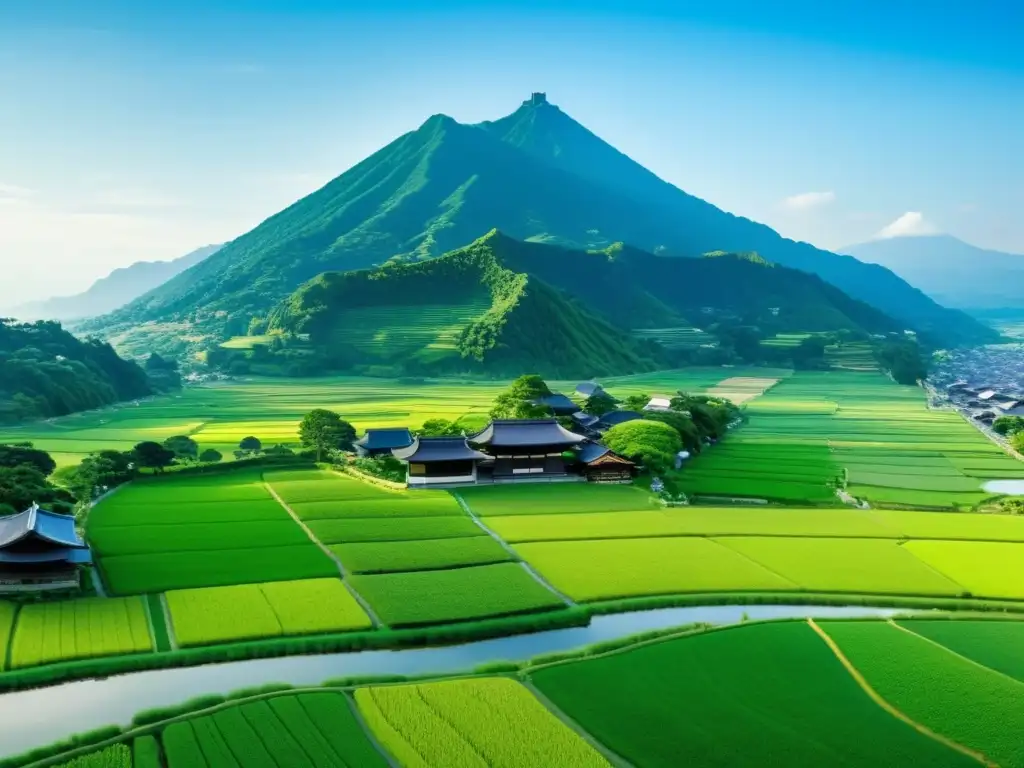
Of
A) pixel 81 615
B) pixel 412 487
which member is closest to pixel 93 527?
pixel 81 615

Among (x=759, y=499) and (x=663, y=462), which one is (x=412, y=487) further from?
(x=759, y=499)

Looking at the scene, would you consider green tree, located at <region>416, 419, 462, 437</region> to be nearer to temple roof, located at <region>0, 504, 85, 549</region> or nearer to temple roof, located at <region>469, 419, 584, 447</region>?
temple roof, located at <region>469, 419, 584, 447</region>

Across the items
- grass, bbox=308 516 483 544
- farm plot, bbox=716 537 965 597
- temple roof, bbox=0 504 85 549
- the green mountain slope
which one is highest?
the green mountain slope

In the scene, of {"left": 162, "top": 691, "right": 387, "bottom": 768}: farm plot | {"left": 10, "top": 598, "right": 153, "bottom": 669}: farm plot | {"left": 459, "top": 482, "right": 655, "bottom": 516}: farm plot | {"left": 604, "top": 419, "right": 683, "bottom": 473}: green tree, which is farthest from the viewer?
{"left": 604, "top": 419, "right": 683, "bottom": 473}: green tree

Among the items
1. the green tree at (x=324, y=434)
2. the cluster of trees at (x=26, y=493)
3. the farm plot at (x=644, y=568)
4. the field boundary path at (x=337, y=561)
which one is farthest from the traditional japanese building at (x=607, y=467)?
the cluster of trees at (x=26, y=493)

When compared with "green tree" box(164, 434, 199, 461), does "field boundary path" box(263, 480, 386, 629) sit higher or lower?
lower

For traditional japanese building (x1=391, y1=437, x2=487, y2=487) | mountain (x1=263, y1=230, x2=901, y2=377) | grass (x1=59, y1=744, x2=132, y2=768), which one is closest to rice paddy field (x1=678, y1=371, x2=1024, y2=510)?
traditional japanese building (x1=391, y1=437, x2=487, y2=487)

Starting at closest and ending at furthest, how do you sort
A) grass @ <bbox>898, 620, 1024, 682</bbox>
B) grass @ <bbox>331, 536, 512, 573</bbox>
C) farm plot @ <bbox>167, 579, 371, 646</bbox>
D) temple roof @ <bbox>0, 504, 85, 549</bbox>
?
grass @ <bbox>898, 620, 1024, 682</bbox>
farm plot @ <bbox>167, 579, 371, 646</bbox>
temple roof @ <bbox>0, 504, 85, 549</bbox>
grass @ <bbox>331, 536, 512, 573</bbox>

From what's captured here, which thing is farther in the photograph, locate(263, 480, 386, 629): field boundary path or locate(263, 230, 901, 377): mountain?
locate(263, 230, 901, 377): mountain
